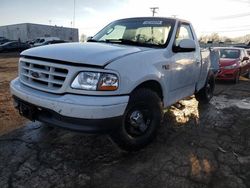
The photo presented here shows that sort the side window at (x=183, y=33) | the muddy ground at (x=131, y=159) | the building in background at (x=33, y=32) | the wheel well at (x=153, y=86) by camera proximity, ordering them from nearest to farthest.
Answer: the muddy ground at (x=131, y=159)
the wheel well at (x=153, y=86)
the side window at (x=183, y=33)
the building in background at (x=33, y=32)

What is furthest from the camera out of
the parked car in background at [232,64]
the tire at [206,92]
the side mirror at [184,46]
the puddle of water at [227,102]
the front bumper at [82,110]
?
the parked car in background at [232,64]

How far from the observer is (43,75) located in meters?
3.45

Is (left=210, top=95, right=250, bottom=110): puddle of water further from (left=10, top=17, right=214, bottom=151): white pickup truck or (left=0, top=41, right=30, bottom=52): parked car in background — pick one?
(left=0, top=41, right=30, bottom=52): parked car in background

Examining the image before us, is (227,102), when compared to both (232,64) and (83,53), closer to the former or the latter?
(232,64)

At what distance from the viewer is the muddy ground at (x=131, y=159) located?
3174 millimetres

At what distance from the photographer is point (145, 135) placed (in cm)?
392

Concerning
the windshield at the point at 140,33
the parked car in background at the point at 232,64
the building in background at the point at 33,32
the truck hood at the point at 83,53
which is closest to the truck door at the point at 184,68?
the windshield at the point at 140,33

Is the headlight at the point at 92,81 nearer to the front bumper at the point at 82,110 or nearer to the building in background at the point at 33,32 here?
the front bumper at the point at 82,110

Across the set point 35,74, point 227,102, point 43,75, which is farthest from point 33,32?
point 43,75

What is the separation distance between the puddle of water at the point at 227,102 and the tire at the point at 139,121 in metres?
3.16

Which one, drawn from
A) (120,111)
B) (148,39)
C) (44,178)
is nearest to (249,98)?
(148,39)

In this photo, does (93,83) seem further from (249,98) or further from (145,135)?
(249,98)

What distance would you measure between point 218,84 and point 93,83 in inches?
319

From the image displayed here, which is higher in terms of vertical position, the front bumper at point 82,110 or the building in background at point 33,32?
the front bumper at point 82,110
